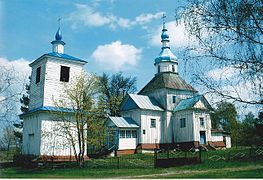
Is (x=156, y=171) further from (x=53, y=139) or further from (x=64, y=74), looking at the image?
(x=64, y=74)

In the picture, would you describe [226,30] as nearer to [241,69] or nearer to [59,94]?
[241,69]

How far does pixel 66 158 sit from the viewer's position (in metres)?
21.6

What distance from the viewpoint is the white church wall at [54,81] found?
22.4 metres

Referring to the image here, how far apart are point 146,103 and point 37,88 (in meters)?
14.0

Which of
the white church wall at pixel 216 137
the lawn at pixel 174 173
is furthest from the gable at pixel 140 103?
the lawn at pixel 174 173

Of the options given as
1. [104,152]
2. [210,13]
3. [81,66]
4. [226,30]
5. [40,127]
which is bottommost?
[104,152]

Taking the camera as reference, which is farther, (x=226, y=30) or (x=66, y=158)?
(x=66, y=158)

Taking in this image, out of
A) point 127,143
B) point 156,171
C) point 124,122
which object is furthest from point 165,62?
point 156,171

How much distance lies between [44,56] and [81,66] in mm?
3098

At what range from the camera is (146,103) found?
34.0m

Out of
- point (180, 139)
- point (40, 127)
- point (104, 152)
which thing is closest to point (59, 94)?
point (40, 127)

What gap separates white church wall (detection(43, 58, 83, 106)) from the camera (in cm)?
2244

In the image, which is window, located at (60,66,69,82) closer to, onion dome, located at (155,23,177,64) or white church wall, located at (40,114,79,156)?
white church wall, located at (40,114,79,156)

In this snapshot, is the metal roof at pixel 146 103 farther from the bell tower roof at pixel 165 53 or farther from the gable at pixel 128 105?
the bell tower roof at pixel 165 53
